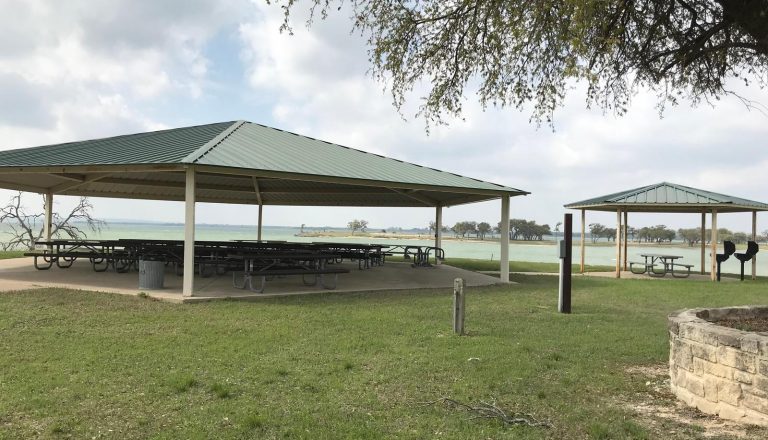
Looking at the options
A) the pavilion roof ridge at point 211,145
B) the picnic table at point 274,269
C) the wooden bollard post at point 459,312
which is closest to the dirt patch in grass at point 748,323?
the wooden bollard post at point 459,312

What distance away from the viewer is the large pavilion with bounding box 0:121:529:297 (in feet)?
30.2

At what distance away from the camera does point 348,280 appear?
478 inches

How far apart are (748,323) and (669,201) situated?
12.4 meters

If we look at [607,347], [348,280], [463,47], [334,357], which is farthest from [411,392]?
[348,280]

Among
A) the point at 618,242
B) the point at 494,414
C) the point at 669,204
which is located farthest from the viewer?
the point at 618,242

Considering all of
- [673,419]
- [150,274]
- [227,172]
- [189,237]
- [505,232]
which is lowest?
[673,419]

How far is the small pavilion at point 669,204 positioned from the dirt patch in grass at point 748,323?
11480 millimetres

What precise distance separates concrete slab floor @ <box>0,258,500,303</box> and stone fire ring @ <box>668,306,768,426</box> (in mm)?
6669

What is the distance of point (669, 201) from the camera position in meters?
16.0

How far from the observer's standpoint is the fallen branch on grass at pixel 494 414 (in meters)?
3.57

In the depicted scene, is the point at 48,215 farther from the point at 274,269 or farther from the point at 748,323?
the point at 748,323

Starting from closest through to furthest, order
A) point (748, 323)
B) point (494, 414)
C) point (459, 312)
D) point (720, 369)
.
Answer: point (494, 414) < point (720, 369) < point (748, 323) < point (459, 312)

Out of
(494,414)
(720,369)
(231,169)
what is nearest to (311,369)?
(494,414)

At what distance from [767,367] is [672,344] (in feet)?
3.11
